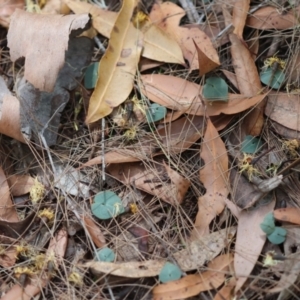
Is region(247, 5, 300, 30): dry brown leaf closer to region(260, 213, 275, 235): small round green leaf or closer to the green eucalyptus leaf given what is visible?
the green eucalyptus leaf

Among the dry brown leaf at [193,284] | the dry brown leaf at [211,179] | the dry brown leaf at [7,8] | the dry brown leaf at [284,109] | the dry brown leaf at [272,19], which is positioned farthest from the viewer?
the dry brown leaf at [7,8]

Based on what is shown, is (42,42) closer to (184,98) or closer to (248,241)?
(184,98)

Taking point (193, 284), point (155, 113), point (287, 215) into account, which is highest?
point (155, 113)

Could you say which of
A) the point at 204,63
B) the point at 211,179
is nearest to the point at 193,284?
the point at 211,179

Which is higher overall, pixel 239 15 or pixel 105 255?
pixel 239 15

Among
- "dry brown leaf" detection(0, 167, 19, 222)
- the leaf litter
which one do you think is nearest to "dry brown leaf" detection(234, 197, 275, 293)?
the leaf litter

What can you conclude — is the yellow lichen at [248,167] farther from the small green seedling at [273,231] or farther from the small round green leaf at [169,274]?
the small round green leaf at [169,274]

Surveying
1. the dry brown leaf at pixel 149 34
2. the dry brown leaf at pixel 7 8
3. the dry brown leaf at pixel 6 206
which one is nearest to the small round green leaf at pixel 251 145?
the dry brown leaf at pixel 149 34
